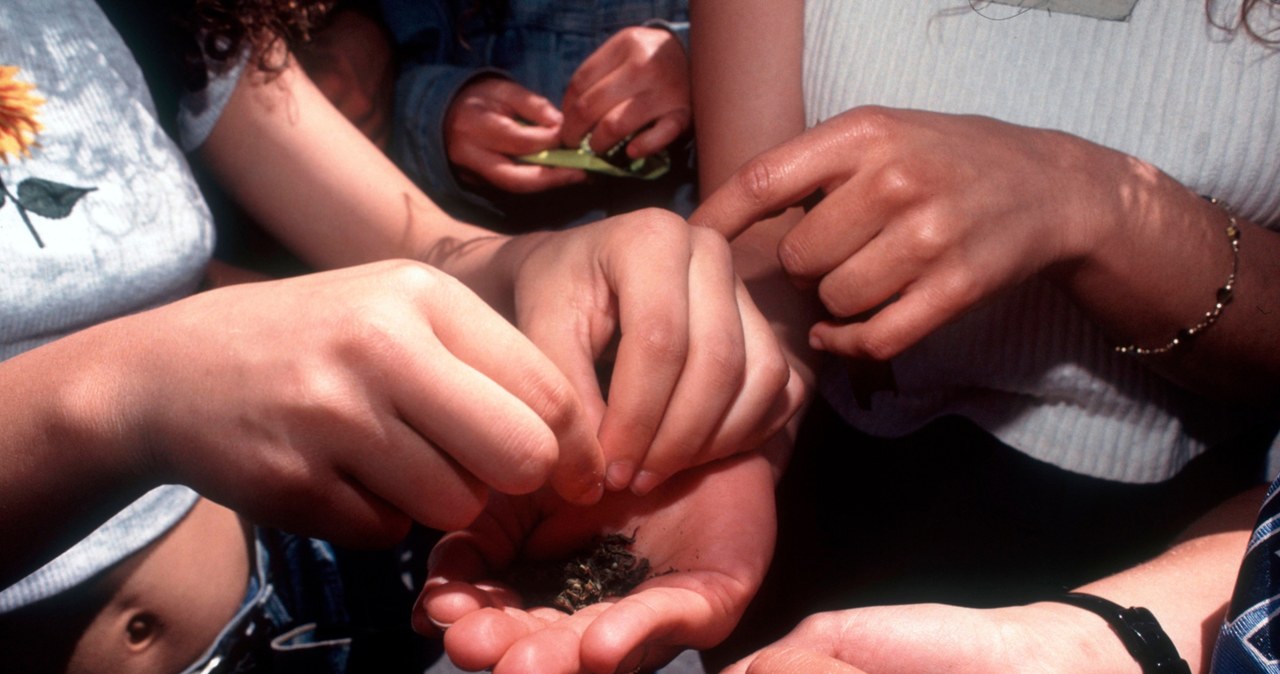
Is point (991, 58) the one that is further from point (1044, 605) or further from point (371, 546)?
point (371, 546)

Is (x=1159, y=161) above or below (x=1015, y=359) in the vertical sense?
above

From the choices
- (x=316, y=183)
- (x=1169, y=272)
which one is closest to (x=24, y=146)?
(x=316, y=183)

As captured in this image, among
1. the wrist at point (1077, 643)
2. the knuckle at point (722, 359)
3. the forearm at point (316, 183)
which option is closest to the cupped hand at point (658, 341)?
the knuckle at point (722, 359)

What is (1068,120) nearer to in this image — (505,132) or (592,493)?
(592,493)

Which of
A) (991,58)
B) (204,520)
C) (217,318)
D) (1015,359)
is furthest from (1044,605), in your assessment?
(204,520)

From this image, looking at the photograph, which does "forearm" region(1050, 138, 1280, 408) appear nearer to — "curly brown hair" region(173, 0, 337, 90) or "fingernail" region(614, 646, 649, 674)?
"fingernail" region(614, 646, 649, 674)

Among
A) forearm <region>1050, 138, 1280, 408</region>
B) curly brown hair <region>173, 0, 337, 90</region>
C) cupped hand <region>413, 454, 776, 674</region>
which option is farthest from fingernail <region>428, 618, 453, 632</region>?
curly brown hair <region>173, 0, 337, 90</region>

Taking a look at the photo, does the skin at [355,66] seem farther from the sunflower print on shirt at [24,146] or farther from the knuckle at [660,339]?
the knuckle at [660,339]
